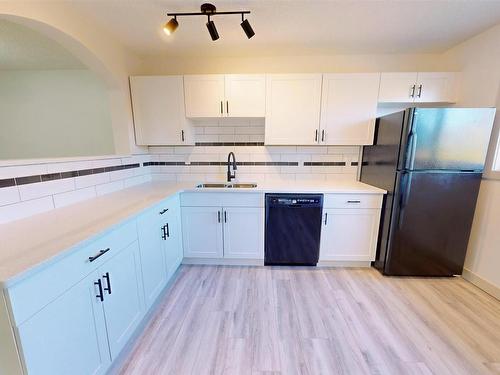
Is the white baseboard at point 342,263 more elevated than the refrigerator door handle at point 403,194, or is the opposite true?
the refrigerator door handle at point 403,194

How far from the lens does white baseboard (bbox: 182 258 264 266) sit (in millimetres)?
2443

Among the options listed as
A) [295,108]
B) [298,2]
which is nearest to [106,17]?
[298,2]

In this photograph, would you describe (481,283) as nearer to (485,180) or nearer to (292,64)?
(485,180)

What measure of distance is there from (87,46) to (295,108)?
195 centimetres

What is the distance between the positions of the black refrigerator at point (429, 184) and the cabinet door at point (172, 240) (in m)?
2.11

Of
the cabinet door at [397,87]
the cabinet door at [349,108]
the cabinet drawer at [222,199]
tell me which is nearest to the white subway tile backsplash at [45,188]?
the cabinet drawer at [222,199]

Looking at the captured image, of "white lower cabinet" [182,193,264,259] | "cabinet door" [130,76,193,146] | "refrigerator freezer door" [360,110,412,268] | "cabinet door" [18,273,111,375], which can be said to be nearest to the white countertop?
"cabinet door" [18,273,111,375]

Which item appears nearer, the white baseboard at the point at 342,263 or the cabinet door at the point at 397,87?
the cabinet door at the point at 397,87

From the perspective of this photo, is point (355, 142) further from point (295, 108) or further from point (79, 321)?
point (79, 321)

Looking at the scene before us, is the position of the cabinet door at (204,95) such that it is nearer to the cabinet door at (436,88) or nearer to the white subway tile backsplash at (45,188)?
the white subway tile backsplash at (45,188)

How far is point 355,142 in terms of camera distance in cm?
242

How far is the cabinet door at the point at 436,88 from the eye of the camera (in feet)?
7.48

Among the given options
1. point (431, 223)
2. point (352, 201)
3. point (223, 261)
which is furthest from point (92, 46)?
point (431, 223)

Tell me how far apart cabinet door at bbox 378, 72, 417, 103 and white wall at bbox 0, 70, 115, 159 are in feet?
11.5
